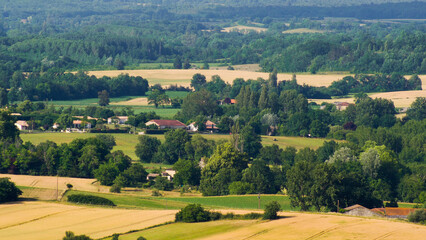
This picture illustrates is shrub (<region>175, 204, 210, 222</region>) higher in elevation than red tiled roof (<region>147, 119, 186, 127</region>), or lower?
lower

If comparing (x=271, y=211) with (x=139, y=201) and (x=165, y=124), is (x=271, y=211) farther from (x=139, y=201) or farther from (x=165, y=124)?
(x=165, y=124)

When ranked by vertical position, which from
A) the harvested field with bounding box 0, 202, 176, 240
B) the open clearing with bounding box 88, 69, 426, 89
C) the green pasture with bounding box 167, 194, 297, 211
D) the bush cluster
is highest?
the open clearing with bounding box 88, 69, 426, 89

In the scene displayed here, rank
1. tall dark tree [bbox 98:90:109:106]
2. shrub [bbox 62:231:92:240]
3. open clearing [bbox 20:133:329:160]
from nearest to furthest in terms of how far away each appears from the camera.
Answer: shrub [bbox 62:231:92:240], open clearing [bbox 20:133:329:160], tall dark tree [bbox 98:90:109:106]

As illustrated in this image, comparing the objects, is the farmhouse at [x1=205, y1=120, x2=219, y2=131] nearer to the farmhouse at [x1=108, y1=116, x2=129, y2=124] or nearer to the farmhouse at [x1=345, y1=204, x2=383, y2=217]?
the farmhouse at [x1=108, y1=116, x2=129, y2=124]

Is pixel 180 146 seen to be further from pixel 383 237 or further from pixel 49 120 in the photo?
pixel 383 237

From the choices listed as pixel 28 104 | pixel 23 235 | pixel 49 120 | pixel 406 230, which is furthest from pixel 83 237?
pixel 28 104

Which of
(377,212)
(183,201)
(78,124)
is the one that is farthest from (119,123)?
(377,212)

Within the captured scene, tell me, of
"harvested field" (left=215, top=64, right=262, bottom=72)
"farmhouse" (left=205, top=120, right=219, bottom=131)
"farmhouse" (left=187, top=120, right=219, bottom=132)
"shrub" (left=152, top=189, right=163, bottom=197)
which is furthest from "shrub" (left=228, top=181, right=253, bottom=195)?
"harvested field" (left=215, top=64, right=262, bottom=72)

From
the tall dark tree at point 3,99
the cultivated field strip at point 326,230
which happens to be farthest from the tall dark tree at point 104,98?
the cultivated field strip at point 326,230
